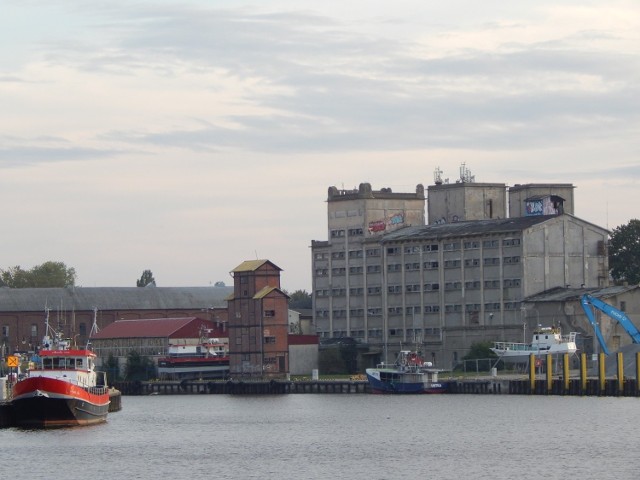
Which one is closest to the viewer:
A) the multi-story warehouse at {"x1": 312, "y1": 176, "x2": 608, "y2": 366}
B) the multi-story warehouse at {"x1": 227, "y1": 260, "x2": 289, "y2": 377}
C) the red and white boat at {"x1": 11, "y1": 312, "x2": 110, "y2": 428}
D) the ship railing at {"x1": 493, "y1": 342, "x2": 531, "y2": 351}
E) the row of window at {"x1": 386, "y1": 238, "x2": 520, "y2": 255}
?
the red and white boat at {"x1": 11, "y1": 312, "x2": 110, "y2": 428}

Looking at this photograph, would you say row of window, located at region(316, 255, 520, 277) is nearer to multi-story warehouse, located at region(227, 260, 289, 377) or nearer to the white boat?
the white boat

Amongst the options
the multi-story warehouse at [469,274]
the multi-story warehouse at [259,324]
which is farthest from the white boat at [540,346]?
the multi-story warehouse at [259,324]

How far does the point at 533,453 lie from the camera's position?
93.7 metres

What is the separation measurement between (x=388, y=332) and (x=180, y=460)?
104 meters

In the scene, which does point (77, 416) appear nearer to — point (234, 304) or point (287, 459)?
point (287, 459)

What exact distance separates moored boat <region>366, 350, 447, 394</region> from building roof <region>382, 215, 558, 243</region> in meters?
24.9

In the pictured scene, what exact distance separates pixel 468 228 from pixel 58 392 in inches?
3608

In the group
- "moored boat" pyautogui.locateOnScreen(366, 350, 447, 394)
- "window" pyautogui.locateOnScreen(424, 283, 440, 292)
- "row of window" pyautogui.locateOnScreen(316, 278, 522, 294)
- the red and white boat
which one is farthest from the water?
"window" pyautogui.locateOnScreen(424, 283, 440, 292)

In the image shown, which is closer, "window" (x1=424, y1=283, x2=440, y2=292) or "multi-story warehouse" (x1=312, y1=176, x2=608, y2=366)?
Result: "multi-story warehouse" (x1=312, y1=176, x2=608, y2=366)

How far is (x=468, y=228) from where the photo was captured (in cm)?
18950

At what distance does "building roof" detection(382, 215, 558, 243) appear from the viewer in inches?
7241

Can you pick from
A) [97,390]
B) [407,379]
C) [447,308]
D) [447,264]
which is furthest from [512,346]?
[97,390]

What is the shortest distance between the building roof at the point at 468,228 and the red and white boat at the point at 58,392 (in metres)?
77.9

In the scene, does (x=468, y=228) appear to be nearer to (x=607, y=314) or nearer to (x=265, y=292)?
(x=265, y=292)
